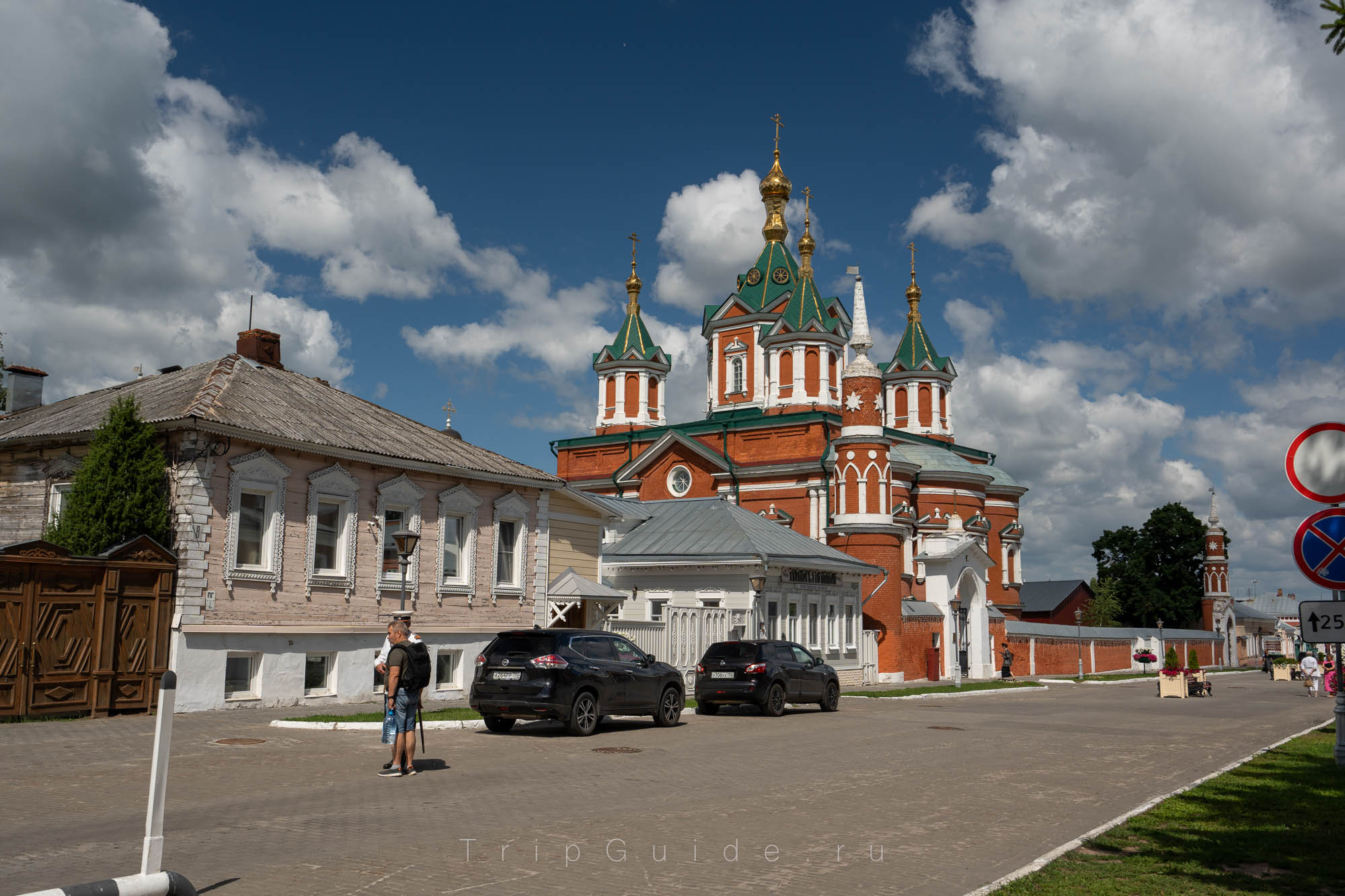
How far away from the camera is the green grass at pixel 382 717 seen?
58.5ft

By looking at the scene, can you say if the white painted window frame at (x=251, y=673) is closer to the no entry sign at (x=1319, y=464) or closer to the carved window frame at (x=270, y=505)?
the carved window frame at (x=270, y=505)

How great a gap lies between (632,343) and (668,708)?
147 feet

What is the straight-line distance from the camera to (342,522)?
73.0 feet

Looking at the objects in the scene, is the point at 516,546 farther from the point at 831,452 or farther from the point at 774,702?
the point at 831,452

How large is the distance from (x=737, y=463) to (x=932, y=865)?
44.8 meters

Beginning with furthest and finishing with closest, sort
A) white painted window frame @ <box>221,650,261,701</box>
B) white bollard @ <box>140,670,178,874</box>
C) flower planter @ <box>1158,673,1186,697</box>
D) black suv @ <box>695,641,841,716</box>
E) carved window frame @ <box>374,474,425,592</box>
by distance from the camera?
flower planter @ <box>1158,673,1186,697</box>, carved window frame @ <box>374,474,425,592</box>, black suv @ <box>695,641,841,716</box>, white painted window frame @ <box>221,650,261,701</box>, white bollard @ <box>140,670,178,874</box>

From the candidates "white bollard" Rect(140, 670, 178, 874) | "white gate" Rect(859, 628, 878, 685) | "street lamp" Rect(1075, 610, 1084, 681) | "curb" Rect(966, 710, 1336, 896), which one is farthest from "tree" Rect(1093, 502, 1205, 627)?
"white bollard" Rect(140, 670, 178, 874)

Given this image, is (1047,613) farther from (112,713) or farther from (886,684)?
(112,713)

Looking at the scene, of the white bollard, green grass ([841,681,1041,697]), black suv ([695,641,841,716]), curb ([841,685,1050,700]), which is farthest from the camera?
green grass ([841,681,1041,697])

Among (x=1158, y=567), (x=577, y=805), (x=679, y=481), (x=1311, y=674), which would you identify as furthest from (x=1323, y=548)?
(x=1158, y=567)

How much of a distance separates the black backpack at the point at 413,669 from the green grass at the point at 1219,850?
6.79m

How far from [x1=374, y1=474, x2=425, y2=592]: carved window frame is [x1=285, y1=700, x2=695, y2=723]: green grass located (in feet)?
13.3

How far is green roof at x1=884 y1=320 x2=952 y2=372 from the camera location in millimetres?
68188

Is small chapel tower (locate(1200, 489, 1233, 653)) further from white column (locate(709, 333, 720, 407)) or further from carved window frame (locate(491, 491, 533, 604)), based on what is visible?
carved window frame (locate(491, 491, 533, 604))
